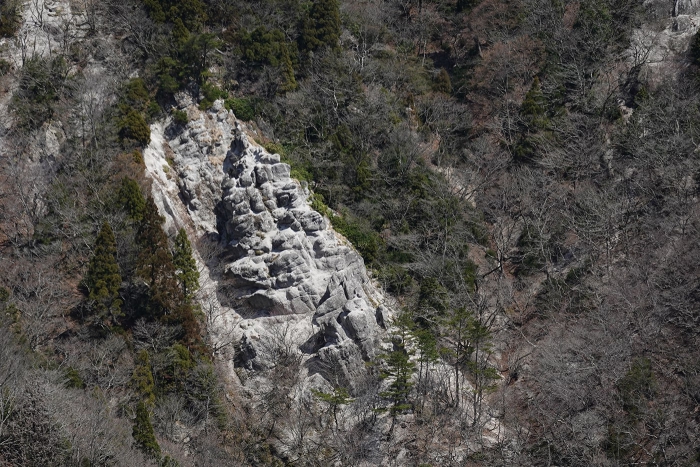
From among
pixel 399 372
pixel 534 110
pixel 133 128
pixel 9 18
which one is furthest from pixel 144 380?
pixel 534 110

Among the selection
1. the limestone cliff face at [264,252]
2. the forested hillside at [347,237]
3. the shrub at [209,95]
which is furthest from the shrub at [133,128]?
the shrub at [209,95]

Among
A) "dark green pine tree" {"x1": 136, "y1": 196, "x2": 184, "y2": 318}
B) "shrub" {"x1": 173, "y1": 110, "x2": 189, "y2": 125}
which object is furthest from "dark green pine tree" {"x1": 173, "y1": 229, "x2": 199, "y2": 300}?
"shrub" {"x1": 173, "y1": 110, "x2": 189, "y2": 125}

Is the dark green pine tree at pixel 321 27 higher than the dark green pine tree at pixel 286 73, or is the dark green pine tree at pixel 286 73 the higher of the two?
the dark green pine tree at pixel 321 27

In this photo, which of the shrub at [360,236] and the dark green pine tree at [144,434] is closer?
the dark green pine tree at [144,434]

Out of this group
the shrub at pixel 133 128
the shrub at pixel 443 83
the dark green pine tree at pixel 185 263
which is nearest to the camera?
the dark green pine tree at pixel 185 263

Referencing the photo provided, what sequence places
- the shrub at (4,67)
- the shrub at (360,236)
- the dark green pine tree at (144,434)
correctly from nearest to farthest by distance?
the dark green pine tree at (144,434), the shrub at (360,236), the shrub at (4,67)

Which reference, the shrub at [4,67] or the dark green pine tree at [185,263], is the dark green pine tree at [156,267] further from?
the shrub at [4,67]
